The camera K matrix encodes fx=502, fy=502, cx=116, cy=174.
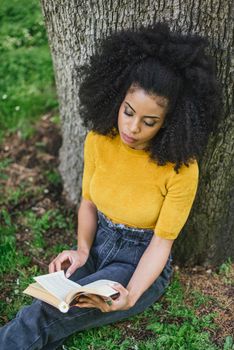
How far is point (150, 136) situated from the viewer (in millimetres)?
2473

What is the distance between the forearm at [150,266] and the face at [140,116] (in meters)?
0.59

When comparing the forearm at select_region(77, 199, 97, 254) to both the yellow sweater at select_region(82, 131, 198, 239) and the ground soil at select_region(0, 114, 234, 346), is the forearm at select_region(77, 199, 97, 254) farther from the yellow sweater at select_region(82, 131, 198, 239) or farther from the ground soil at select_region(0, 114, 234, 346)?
the ground soil at select_region(0, 114, 234, 346)

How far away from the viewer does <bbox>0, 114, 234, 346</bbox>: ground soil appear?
10.3ft

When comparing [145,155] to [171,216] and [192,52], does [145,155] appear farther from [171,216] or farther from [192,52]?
[192,52]

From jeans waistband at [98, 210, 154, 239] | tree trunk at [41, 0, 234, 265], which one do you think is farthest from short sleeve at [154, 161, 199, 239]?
tree trunk at [41, 0, 234, 265]

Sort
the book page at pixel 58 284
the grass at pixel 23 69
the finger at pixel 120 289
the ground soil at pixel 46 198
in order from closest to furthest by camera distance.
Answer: the book page at pixel 58 284
the finger at pixel 120 289
the ground soil at pixel 46 198
the grass at pixel 23 69

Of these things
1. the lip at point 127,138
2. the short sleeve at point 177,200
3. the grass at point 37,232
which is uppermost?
the lip at point 127,138

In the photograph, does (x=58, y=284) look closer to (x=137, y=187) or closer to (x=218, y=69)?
(x=137, y=187)

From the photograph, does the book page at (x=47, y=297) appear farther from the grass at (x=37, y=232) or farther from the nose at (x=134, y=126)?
the nose at (x=134, y=126)

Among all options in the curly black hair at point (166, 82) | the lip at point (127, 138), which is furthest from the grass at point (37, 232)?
the lip at point (127, 138)

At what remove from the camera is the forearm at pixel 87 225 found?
302 centimetres

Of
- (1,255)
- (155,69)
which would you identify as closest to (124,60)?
(155,69)

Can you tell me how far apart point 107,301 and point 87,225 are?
0.63 meters

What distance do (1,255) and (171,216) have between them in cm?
139
